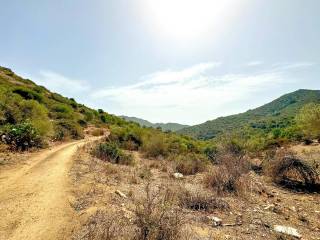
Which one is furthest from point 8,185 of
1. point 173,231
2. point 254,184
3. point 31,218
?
point 254,184

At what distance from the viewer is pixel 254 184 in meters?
11.5

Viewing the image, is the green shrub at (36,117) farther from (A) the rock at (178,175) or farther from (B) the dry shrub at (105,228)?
(B) the dry shrub at (105,228)

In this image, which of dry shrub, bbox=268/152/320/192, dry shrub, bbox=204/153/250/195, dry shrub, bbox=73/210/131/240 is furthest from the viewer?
dry shrub, bbox=268/152/320/192

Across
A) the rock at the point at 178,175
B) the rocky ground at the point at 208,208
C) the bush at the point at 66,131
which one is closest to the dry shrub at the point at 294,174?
the rocky ground at the point at 208,208

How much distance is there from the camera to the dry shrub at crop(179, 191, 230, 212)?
8.32 metres

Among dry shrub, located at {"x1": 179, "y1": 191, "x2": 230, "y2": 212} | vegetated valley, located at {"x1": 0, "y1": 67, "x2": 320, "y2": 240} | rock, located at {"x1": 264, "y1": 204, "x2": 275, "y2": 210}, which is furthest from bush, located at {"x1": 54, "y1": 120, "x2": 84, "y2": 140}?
rock, located at {"x1": 264, "y1": 204, "x2": 275, "y2": 210}

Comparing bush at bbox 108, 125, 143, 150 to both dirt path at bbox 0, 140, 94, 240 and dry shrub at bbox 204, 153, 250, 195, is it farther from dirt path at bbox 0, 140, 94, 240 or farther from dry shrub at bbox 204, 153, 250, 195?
dry shrub at bbox 204, 153, 250, 195

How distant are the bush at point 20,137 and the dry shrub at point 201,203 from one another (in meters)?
9.32

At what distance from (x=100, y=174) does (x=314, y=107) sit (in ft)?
67.0

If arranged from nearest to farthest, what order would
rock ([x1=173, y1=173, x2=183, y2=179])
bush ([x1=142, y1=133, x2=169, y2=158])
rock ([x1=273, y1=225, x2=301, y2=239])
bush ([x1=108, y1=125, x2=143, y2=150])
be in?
rock ([x1=273, y1=225, x2=301, y2=239])
rock ([x1=173, y1=173, x2=183, y2=179])
bush ([x1=142, y1=133, x2=169, y2=158])
bush ([x1=108, y1=125, x2=143, y2=150])

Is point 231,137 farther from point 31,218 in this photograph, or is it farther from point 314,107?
point 31,218

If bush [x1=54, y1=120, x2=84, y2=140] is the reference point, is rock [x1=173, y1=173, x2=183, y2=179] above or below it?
below

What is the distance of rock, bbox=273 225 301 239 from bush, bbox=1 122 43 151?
11.9 meters

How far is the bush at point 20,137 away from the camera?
1416 centimetres
